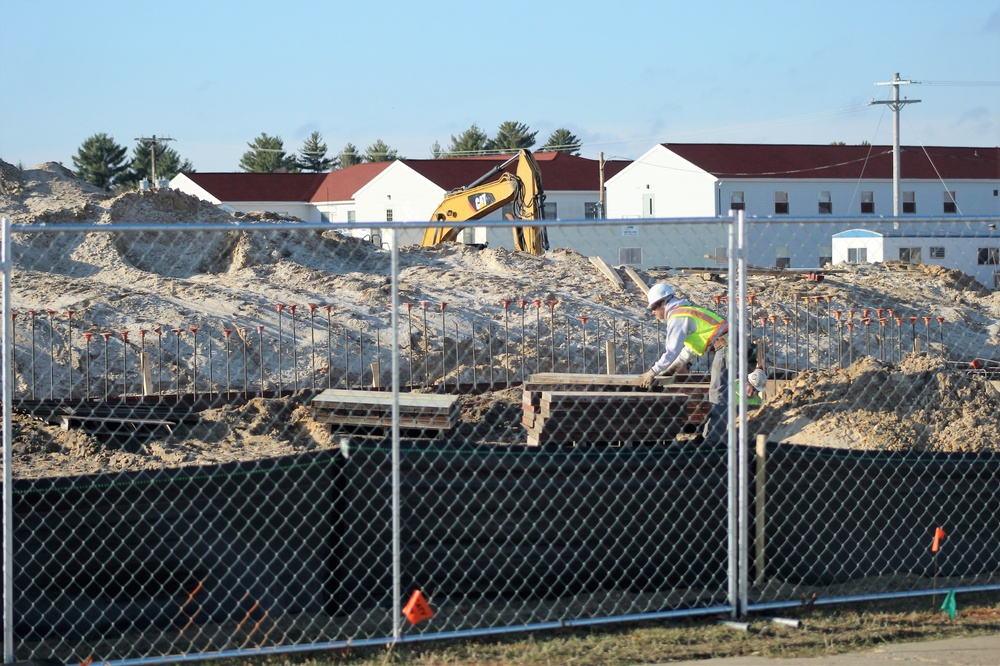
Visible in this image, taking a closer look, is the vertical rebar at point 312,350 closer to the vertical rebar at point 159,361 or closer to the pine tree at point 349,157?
the vertical rebar at point 159,361

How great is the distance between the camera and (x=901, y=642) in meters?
5.84

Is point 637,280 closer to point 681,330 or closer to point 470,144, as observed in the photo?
point 681,330

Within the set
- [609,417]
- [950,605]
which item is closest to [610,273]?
[609,417]

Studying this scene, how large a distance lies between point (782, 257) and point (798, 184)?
19.4 ft

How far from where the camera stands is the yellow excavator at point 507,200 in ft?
78.4

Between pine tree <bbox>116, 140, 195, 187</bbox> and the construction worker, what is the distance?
207ft

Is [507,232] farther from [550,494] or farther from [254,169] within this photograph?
[254,169]

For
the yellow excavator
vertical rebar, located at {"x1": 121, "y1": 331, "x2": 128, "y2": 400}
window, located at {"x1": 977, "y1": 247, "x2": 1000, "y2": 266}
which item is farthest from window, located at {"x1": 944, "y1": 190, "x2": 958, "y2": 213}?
vertical rebar, located at {"x1": 121, "y1": 331, "x2": 128, "y2": 400}

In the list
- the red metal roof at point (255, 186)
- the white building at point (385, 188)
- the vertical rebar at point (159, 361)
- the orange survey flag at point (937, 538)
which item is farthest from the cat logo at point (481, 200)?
the red metal roof at point (255, 186)

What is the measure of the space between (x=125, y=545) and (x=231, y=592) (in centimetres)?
57

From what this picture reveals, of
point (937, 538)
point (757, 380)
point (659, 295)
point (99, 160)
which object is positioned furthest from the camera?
point (99, 160)

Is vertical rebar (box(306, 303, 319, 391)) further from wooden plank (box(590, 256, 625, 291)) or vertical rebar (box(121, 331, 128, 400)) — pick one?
wooden plank (box(590, 256, 625, 291))

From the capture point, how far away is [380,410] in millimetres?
11109

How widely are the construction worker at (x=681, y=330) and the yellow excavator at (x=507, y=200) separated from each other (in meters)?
14.7
